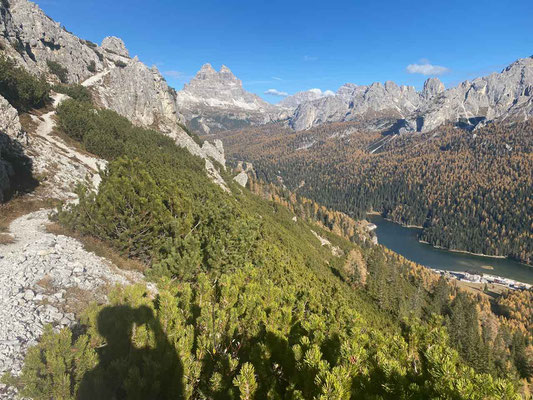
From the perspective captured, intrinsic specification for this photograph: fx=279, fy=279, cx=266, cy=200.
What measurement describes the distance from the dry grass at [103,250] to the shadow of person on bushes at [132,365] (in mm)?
8486

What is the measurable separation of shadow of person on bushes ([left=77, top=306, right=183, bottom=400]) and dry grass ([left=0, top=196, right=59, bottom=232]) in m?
15.1

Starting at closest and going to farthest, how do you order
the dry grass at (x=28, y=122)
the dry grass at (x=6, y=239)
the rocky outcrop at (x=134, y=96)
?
1. the dry grass at (x=6, y=239)
2. the dry grass at (x=28, y=122)
3. the rocky outcrop at (x=134, y=96)

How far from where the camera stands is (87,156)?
3719 centimetres

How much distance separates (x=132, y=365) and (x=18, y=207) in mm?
21292

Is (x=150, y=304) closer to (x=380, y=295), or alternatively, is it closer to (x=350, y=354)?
(x=350, y=354)

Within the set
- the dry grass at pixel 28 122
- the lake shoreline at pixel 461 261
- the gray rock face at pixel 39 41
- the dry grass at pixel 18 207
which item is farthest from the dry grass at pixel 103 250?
the lake shoreline at pixel 461 261

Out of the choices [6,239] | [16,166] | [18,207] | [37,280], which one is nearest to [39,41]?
[16,166]

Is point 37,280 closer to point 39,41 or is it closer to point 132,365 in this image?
point 132,365

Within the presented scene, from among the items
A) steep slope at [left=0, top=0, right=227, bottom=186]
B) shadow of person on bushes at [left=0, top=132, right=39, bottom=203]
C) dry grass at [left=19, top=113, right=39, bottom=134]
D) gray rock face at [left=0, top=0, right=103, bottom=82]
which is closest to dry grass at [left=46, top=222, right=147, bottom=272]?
shadow of person on bushes at [left=0, top=132, right=39, bottom=203]

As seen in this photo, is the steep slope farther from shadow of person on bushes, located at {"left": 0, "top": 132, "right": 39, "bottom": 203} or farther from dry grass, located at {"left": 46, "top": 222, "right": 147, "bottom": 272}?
dry grass, located at {"left": 46, "top": 222, "right": 147, "bottom": 272}

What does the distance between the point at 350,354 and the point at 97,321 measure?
7504mm

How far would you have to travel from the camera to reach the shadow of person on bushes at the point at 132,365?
696 cm

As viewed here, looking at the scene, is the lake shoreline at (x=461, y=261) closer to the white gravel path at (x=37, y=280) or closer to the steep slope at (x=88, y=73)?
the steep slope at (x=88, y=73)

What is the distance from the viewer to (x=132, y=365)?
7547 millimetres
